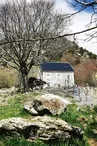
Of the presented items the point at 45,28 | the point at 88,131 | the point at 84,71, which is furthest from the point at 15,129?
the point at 84,71

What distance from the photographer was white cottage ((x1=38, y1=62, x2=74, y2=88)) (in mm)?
55494

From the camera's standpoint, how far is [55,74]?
5594cm

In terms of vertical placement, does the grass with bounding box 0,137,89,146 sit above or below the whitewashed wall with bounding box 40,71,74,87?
below

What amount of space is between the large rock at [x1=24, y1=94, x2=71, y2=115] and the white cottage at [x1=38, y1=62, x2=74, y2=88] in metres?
43.6

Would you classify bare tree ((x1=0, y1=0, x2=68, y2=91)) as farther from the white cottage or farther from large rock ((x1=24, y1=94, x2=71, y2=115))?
the white cottage

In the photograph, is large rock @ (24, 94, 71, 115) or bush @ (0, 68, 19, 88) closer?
large rock @ (24, 94, 71, 115)

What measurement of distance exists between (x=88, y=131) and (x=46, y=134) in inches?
69.3

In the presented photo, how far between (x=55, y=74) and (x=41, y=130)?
156 ft

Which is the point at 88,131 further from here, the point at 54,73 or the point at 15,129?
the point at 54,73

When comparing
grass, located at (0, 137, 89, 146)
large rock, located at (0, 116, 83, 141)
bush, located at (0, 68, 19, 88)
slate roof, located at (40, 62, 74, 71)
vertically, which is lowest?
grass, located at (0, 137, 89, 146)

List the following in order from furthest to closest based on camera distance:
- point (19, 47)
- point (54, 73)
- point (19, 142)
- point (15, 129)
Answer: point (54, 73) → point (19, 47) → point (15, 129) → point (19, 142)

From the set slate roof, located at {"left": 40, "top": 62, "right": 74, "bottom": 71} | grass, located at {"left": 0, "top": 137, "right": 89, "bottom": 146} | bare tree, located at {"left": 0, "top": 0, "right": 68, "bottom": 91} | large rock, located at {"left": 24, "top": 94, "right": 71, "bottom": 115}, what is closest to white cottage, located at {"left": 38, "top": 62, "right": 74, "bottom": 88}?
slate roof, located at {"left": 40, "top": 62, "right": 74, "bottom": 71}

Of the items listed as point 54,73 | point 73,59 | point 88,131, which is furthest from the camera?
point 73,59

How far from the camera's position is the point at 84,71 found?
65.4 meters
